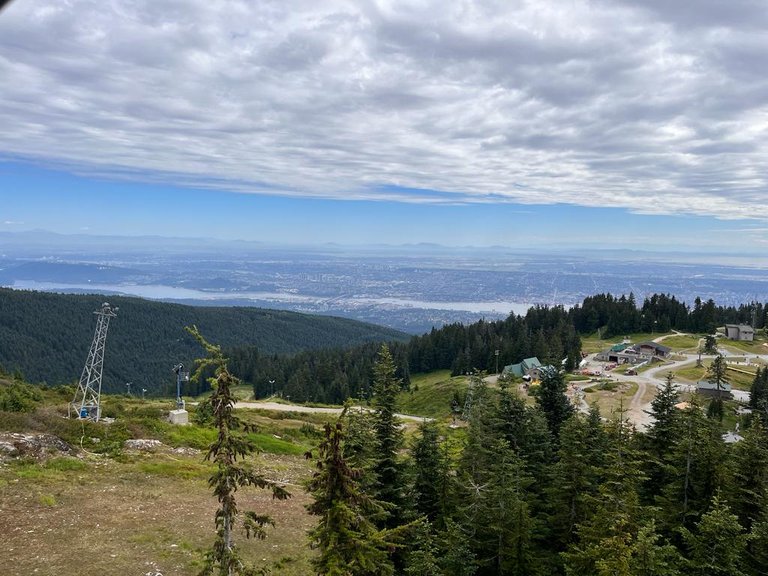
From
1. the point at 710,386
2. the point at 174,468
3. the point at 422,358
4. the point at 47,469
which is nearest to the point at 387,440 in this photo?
the point at 174,468

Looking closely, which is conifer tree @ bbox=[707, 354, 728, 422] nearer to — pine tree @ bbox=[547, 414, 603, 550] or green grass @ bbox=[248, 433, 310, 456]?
pine tree @ bbox=[547, 414, 603, 550]

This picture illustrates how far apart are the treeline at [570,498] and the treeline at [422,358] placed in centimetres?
6685

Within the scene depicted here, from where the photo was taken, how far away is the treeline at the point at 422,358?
103 metres

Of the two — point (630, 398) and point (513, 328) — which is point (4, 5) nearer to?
point (630, 398)

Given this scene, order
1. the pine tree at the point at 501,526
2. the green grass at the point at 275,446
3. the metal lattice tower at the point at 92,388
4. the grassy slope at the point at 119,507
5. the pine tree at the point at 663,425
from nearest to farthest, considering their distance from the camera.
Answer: the grassy slope at the point at 119,507 → the pine tree at the point at 501,526 → the pine tree at the point at 663,425 → the metal lattice tower at the point at 92,388 → the green grass at the point at 275,446

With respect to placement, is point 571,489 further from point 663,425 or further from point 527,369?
point 527,369

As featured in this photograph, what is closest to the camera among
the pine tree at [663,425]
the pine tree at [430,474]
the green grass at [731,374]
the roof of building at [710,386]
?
the pine tree at [430,474]

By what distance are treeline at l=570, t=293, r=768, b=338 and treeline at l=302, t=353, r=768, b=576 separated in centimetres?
9874

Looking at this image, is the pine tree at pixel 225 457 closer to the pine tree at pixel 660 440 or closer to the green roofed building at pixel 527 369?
the pine tree at pixel 660 440

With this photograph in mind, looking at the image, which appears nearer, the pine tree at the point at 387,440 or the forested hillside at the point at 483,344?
the pine tree at the point at 387,440

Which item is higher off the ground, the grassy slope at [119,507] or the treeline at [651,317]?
the treeline at [651,317]

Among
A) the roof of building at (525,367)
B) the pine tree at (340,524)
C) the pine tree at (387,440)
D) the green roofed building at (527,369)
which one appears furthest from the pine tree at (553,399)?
the roof of building at (525,367)

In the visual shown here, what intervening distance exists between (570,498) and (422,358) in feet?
329

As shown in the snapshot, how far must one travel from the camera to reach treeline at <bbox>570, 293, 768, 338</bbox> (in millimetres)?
117750
